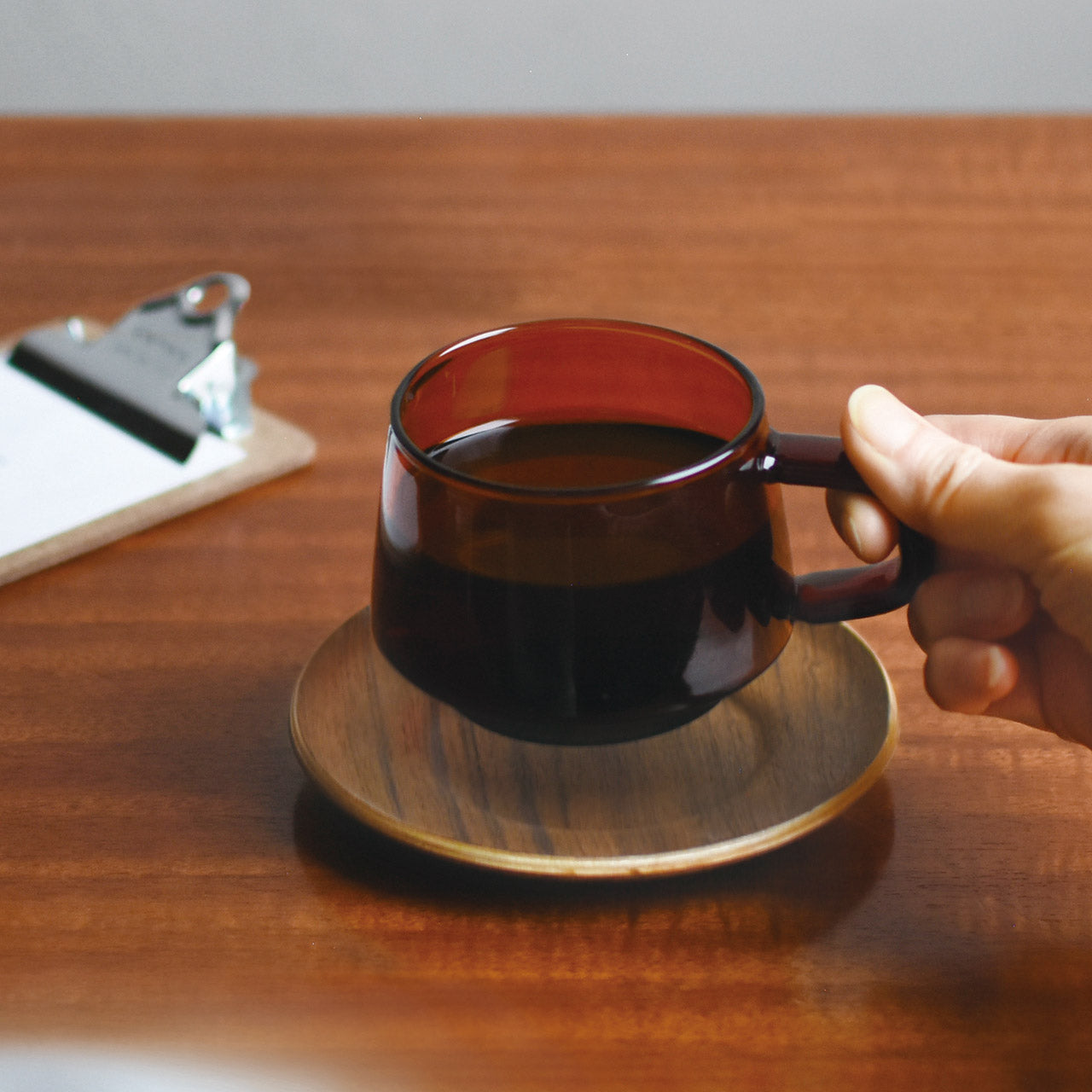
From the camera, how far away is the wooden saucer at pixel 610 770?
339 mm

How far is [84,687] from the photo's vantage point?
443 millimetres

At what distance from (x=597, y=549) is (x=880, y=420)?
12 centimetres

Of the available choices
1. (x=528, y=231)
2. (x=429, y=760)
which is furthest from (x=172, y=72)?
(x=429, y=760)

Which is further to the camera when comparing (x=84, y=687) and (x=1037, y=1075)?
(x=84, y=687)

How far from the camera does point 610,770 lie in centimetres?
38

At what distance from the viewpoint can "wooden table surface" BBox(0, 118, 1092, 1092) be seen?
12.4 inches

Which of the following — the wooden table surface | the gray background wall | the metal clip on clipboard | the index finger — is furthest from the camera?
the gray background wall

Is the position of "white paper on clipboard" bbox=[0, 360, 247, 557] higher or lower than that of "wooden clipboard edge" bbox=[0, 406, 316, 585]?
higher

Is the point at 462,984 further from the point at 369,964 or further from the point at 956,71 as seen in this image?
the point at 956,71


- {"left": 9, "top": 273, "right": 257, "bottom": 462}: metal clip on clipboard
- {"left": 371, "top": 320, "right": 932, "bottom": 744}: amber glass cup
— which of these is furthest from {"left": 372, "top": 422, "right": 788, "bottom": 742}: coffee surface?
{"left": 9, "top": 273, "right": 257, "bottom": 462}: metal clip on clipboard

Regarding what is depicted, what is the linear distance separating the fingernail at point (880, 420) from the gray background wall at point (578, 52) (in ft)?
6.15

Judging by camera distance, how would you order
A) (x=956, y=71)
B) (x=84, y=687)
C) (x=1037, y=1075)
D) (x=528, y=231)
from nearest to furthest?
1. (x=1037, y=1075)
2. (x=84, y=687)
3. (x=528, y=231)
4. (x=956, y=71)

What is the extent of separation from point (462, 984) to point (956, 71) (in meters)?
2.13

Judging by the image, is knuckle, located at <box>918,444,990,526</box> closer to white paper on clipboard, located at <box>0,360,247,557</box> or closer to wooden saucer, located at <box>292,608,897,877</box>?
wooden saucer, located at <box>292,608,897,877</box>
